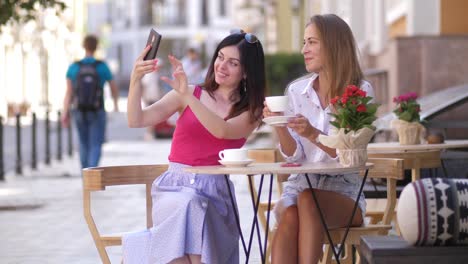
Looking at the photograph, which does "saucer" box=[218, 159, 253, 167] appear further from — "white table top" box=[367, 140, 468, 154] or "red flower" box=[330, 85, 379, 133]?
"white table top" box=[367, 140, 468, 154]

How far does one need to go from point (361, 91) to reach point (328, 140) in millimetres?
280

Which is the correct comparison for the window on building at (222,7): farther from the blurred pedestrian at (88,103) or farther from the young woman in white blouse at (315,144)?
the young woman in white blouse at (315,144)

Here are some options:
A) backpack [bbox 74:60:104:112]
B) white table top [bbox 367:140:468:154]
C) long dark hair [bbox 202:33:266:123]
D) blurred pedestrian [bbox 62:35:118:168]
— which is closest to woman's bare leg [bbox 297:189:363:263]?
long dark hair [bbox 202:33:266:123]

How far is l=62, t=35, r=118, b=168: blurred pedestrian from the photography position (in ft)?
54.3

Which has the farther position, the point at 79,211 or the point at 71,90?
the point at 71,90

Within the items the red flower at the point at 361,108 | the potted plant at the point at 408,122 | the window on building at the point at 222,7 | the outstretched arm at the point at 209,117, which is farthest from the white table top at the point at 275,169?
the window on building at the point at 222,7

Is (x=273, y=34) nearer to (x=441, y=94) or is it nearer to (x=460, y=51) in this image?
(x=460, y=51)

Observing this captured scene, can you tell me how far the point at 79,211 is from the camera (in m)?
13.9

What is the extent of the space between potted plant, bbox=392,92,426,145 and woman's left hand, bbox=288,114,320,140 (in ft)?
7.93

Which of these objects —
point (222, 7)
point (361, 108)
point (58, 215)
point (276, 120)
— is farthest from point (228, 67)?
point (222, 7)

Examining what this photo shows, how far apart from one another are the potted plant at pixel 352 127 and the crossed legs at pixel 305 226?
297mm

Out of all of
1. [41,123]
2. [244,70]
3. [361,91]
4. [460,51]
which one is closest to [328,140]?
[361,91]

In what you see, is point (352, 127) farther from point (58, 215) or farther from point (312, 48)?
point (58, 215)

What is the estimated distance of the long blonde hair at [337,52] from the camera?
693 centimetres
